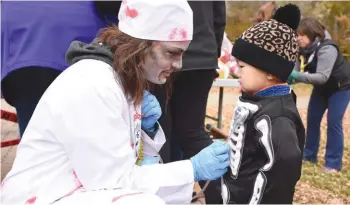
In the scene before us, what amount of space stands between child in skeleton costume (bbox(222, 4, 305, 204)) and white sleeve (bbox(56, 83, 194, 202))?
520mm

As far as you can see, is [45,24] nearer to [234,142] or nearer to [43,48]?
[43,48]

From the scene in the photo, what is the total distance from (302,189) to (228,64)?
5.08ft

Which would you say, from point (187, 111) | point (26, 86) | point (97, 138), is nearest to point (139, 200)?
point (97, 138)

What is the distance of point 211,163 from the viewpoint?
2.03 metres

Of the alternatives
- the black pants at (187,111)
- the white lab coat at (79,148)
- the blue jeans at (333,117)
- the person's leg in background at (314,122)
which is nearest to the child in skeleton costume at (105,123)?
the white lab coat at (79,148)

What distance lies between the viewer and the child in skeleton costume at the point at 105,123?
166cm

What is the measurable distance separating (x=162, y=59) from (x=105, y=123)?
0.32m

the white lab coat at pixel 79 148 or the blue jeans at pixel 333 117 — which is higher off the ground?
the white lab coat at pixel 79 148

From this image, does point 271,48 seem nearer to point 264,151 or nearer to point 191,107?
point 264,151

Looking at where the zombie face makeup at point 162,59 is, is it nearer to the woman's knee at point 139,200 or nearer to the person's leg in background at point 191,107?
the woman's knee at point 139,200

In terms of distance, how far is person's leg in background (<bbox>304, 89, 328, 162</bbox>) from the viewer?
15.6 feet

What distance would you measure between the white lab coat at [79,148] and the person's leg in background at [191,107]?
43.1 inches

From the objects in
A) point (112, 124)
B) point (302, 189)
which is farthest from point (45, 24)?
point (302, 189)

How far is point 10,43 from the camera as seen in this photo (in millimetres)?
2627
